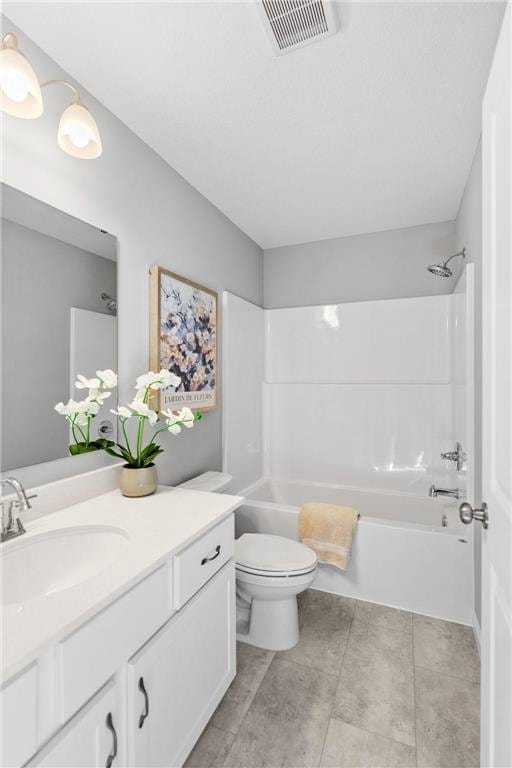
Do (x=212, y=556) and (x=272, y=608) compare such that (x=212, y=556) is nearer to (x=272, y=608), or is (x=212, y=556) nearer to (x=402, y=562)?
(x=272, y=608)

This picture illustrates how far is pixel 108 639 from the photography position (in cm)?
88

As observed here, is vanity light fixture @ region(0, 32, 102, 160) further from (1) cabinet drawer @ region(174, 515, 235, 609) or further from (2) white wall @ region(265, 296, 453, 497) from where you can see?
(2) white wall @ region(265, 296, 453, 497)

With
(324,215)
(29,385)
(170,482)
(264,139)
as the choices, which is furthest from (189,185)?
(170,482)

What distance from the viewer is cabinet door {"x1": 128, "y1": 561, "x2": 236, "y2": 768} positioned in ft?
3.26

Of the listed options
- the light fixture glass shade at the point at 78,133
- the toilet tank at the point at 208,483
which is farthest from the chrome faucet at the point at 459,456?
the light fixture glass shade at the point at 78,133

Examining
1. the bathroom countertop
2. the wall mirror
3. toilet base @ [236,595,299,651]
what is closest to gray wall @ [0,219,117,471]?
the wall mirror

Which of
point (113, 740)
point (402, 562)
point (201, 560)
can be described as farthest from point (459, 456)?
point (113, 740)

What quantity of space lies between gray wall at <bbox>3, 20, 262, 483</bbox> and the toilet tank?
69 millimetres

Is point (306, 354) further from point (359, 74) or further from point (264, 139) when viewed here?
point (359, 74)

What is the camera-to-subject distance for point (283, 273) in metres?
3.29

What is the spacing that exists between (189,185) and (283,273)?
127 centimetres

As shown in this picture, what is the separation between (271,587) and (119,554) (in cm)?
96

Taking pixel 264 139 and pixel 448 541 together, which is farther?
pixel 448 541

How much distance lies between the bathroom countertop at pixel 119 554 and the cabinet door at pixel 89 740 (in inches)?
8.8
